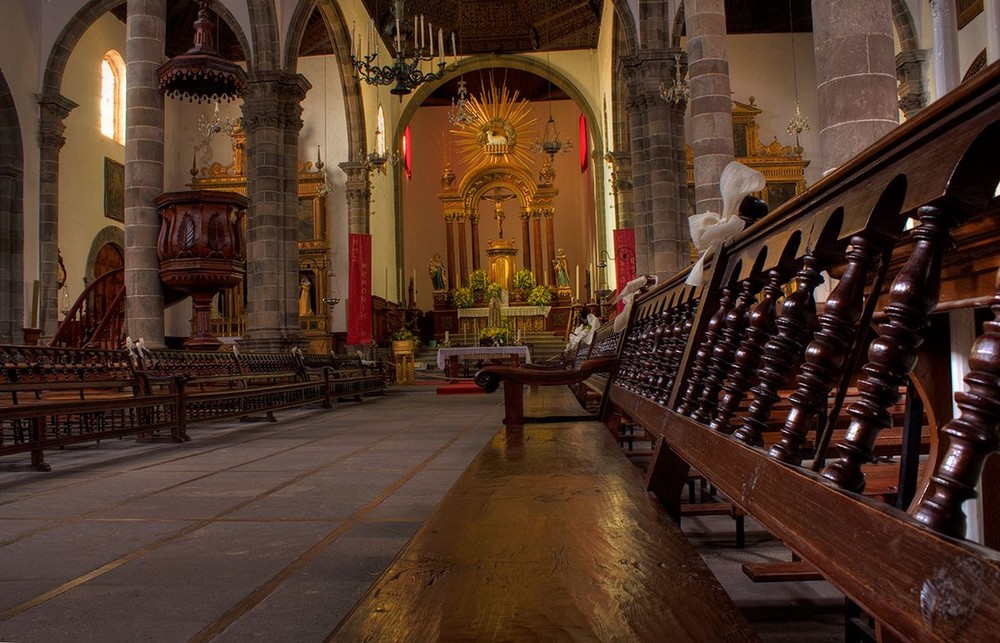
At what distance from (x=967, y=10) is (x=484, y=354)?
1078 cm

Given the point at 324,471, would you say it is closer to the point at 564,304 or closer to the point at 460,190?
the point at 564,304

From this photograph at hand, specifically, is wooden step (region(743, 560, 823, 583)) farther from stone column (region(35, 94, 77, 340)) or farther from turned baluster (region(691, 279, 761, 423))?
stone column (region(35, 94, 77, 340))

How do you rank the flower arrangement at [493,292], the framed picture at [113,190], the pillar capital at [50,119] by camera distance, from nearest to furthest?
the pillar capital at [50,119], the framed picture at [113,190], the flower arrangement at [493,292]

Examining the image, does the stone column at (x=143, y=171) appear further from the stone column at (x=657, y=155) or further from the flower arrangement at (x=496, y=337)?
the flower arrangement at (x=496, y=337)

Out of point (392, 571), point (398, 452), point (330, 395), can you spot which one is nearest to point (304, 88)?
point (330, 395)

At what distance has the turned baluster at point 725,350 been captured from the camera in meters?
1.53

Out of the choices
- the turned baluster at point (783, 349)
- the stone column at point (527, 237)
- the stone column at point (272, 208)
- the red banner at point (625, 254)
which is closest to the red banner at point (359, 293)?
the stone column at point (272, 208)

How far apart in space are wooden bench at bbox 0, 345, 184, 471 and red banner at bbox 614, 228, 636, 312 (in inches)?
395

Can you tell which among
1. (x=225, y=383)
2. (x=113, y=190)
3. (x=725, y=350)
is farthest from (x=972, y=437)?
(x=113, y=190)

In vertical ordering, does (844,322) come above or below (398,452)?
above

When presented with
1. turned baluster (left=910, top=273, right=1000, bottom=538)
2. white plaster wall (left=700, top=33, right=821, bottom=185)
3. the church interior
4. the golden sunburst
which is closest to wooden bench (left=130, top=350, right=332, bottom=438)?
the church interior

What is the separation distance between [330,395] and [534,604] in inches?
384

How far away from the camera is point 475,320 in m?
22.3

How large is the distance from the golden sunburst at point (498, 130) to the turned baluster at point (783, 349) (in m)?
24.0
